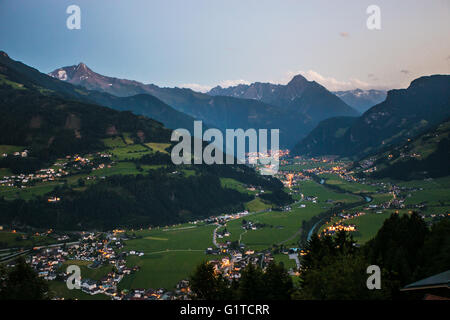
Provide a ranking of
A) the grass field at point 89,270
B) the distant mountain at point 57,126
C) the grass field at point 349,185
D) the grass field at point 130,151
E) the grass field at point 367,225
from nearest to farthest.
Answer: the grass field at point 89,270
the grass field at point 367,225
the distant mountain at point 57,126
the grass field at point 130,151
the grass field at point 349,185

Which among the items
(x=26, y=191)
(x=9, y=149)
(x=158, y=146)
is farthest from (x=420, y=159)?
(x=9, y=149)

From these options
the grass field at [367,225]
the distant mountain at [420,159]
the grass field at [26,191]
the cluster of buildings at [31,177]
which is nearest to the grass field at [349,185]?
the distant mountain at [420,159]

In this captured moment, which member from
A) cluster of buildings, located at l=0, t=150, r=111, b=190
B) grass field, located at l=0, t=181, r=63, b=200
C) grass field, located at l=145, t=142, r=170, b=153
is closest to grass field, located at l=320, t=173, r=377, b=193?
grass field, located at l=145, t=142, r=170, b=153

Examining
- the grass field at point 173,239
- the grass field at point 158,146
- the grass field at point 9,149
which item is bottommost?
the grass field at point 173,239

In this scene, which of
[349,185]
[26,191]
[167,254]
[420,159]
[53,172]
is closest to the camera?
[167,254]

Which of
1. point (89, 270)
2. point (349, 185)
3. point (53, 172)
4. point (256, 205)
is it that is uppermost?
point (53, 172)

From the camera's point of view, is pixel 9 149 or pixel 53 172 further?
pixel 9 149

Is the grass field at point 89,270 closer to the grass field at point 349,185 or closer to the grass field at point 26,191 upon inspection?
the grass field at point 26,191

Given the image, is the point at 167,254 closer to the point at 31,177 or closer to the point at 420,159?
the point at 31,177
